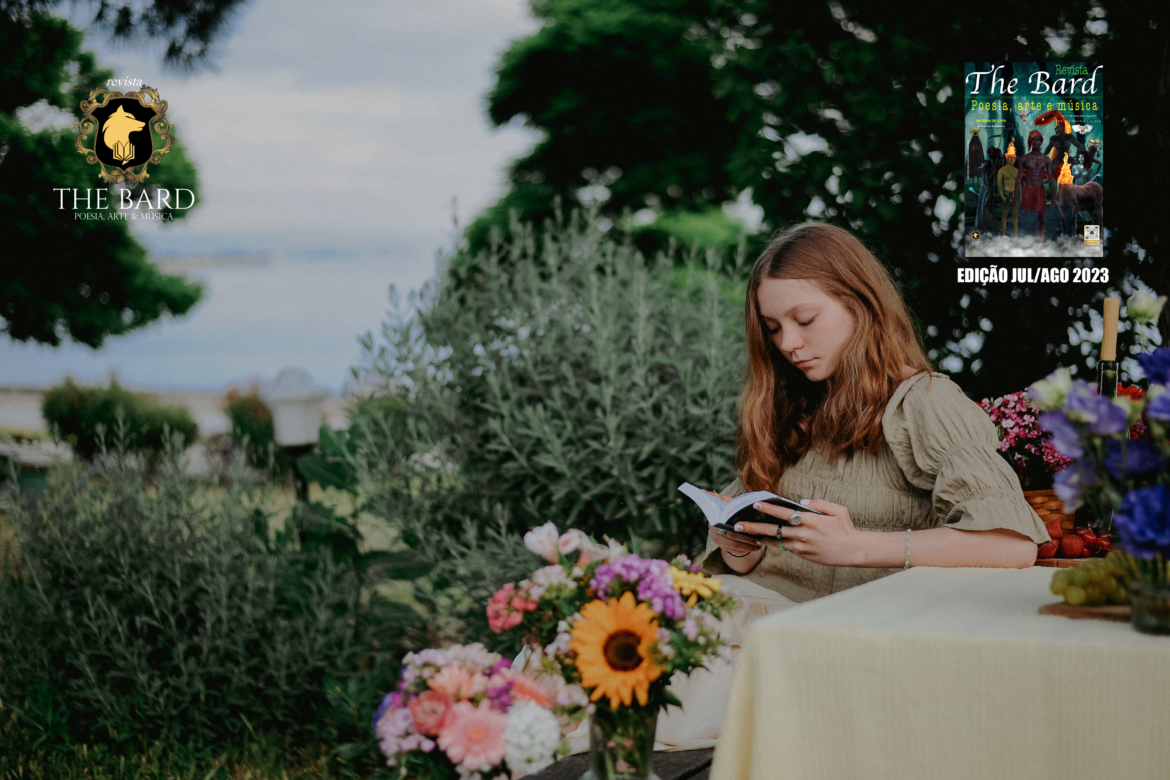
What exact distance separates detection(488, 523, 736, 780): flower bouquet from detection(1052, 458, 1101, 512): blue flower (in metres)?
0.50

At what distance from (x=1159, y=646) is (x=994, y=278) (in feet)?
7.00

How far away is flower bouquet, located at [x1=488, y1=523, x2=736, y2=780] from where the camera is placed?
Answer: 1.36 m

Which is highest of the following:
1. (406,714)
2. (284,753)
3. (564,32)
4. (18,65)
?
(564,32)

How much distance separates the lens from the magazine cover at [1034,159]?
2.97m

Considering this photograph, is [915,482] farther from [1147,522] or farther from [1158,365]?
[1147,522]

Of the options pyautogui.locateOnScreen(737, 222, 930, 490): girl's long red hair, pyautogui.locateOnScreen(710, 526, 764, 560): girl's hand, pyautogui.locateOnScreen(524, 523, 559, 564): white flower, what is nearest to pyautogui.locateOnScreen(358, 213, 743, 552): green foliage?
pyautogui.locateOnScreen(737, 222, 930, 490): girl's long red hair

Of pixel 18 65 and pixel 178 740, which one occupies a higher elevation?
pixel 18 65

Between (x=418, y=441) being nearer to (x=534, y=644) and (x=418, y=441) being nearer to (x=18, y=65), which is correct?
(x=534, y=644)

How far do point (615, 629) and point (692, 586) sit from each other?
150 millimetres

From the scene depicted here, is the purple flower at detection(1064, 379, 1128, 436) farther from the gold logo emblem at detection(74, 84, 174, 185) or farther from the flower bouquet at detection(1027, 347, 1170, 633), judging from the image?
the gold logo emblem at detection(74, 84, 174, 185)

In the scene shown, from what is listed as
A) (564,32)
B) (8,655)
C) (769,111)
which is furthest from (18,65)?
(564,32)

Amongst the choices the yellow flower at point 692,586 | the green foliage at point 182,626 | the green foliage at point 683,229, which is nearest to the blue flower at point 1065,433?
the yellow flower at point 692,586

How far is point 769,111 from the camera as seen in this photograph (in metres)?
3.39

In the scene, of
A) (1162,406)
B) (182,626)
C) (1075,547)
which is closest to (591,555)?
(1162,406)
